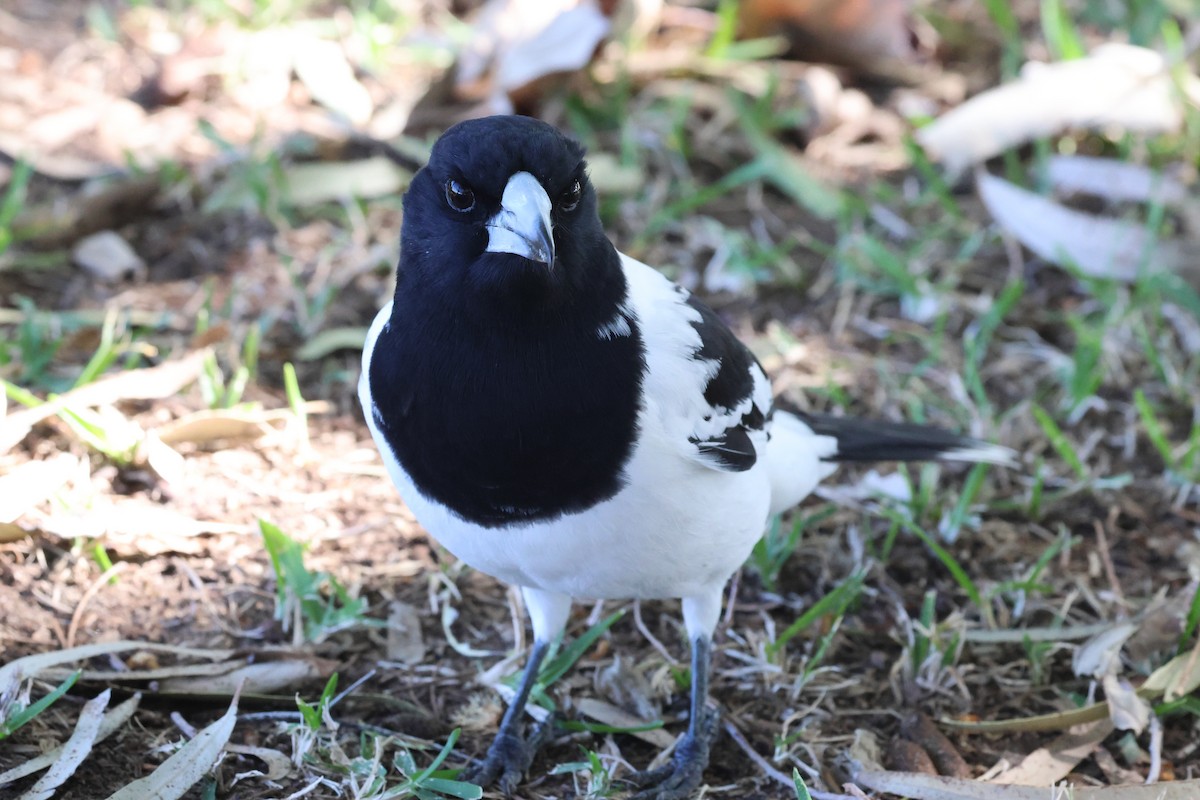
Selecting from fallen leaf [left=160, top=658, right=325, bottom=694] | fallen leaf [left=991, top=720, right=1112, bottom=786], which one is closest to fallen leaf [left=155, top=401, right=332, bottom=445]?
fallen leaf [left=160, top=658, right=325, bottom=694]

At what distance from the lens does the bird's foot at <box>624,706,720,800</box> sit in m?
2.75

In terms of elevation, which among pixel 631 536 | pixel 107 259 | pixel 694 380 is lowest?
pixel 107 259

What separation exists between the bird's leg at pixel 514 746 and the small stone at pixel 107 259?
2.18 m

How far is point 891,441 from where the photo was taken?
338 centimetres

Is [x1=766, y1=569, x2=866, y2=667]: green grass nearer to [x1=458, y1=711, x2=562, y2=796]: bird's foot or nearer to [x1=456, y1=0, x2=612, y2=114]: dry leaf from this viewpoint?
[x1=458, y1=711, x2=562, y2=796]: bird's foot

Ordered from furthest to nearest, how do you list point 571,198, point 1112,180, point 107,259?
1. point 1112,180
2. point 107,259
3. point 571,198

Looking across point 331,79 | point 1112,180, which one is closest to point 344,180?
point 331,79

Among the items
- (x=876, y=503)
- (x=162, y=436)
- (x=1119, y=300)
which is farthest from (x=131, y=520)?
(x=1119, y=300)

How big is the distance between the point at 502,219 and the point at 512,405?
1.10 ft

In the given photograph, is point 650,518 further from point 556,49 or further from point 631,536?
point 556,49

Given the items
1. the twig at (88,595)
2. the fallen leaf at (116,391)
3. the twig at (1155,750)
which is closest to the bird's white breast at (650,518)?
the twig at (88,595)

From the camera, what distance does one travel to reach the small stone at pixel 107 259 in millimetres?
4320

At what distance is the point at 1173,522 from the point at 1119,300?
103 centimetres

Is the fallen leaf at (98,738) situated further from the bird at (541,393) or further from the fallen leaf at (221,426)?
the fallen leaf at (221,426)
